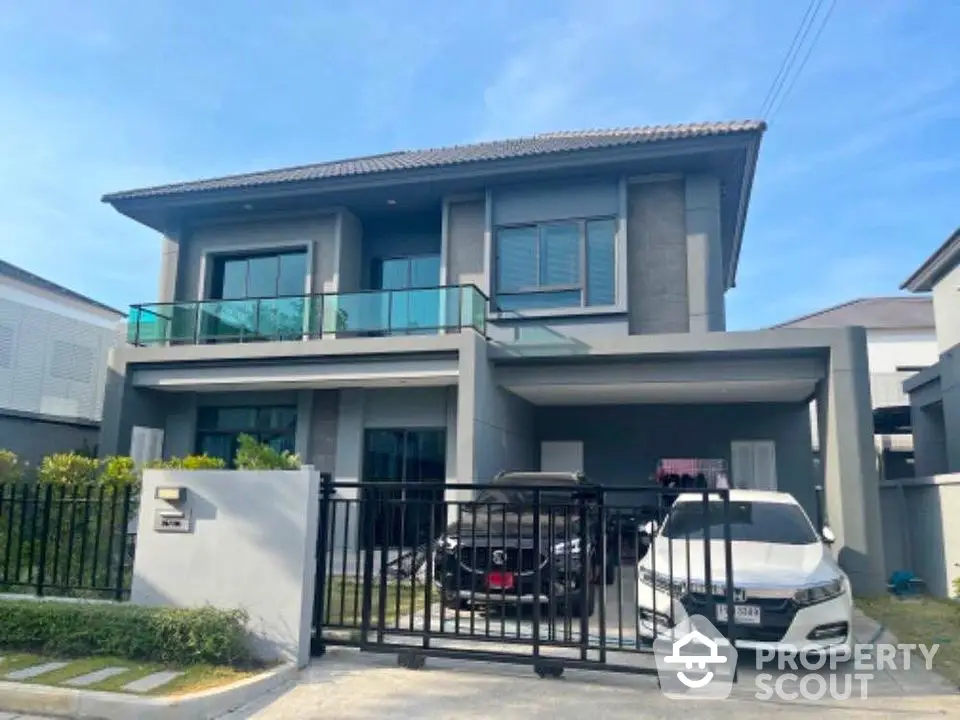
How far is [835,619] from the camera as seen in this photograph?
5.77 metres

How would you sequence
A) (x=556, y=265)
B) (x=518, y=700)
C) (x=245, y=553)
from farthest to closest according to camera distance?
(x=556, y=265) < (x=245, y=553) < (x=518, y=700)

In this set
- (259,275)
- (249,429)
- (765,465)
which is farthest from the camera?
(259,275)

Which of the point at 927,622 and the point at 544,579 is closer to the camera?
the point at 544,579

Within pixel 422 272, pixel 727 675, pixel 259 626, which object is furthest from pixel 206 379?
pixel 727 675

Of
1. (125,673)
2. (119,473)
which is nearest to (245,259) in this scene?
(119,473)

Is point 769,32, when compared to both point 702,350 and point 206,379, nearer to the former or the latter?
point 702,350

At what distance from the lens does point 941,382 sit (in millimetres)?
13500

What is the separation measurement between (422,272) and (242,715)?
1115 centimetres

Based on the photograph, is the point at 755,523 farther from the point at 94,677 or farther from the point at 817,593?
the point at 94,677

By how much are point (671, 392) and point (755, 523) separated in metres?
5.87

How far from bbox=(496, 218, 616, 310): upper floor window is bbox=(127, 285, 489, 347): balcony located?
2.89 feet

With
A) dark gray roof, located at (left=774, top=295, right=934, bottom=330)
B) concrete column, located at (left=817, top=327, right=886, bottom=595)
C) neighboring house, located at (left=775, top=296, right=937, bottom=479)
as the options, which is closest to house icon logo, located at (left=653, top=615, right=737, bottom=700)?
concrete column, located at (left=817, top=327, right=886, bottom=595)

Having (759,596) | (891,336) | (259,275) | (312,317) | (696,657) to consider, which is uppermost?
(891,336)

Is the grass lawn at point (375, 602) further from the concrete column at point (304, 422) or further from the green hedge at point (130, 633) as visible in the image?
the concrete column at point (304, 422)
